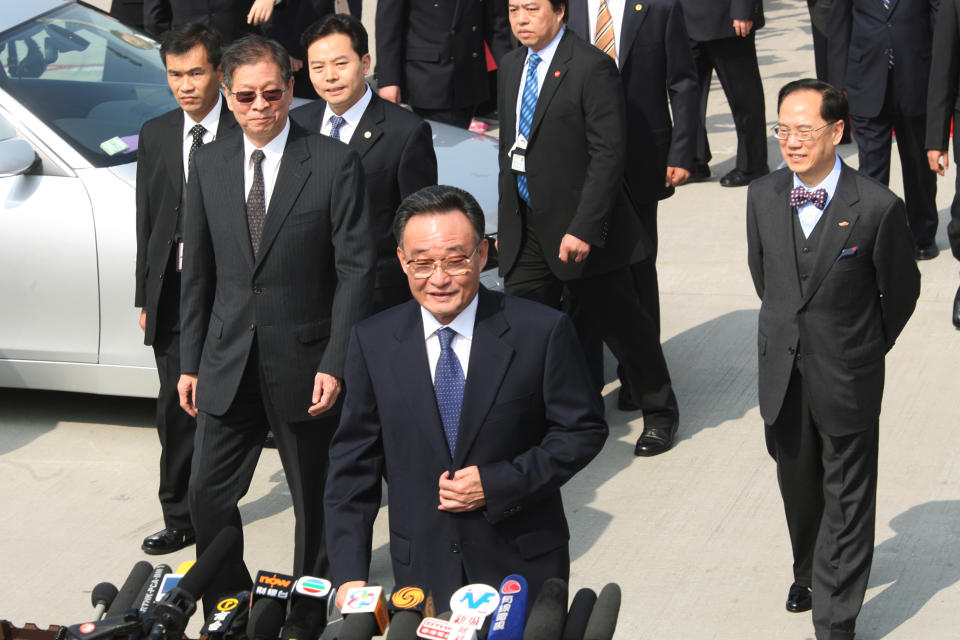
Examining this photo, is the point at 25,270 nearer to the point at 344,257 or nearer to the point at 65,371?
the point at 65,371

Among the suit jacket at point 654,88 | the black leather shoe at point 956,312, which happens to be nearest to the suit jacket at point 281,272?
the suit jacket at point 654,88

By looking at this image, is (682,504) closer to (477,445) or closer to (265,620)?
(477,445)

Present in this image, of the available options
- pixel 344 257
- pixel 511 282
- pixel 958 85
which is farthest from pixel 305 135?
pixel 958 85

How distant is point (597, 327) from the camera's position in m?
6.38

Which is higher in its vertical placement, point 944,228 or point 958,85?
point 958,85

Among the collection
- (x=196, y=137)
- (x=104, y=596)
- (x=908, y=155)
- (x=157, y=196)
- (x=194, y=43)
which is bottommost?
(x=908, y=155)

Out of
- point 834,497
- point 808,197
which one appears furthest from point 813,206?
point 834,497

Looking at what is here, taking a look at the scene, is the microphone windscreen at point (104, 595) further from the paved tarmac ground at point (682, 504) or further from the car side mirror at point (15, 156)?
the car side mirror at point (15, 156)

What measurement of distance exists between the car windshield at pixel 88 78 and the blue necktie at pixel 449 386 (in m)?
3.44

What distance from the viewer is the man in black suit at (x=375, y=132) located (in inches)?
215

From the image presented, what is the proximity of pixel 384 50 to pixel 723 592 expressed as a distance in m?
4.05

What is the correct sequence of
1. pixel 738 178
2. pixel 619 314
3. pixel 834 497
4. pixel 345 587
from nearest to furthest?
pixel 345 587 → pixel 834 497 → pixel 619 314 → pixel 738 178

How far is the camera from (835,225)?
4.52 m

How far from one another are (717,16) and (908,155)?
1.93 metres
